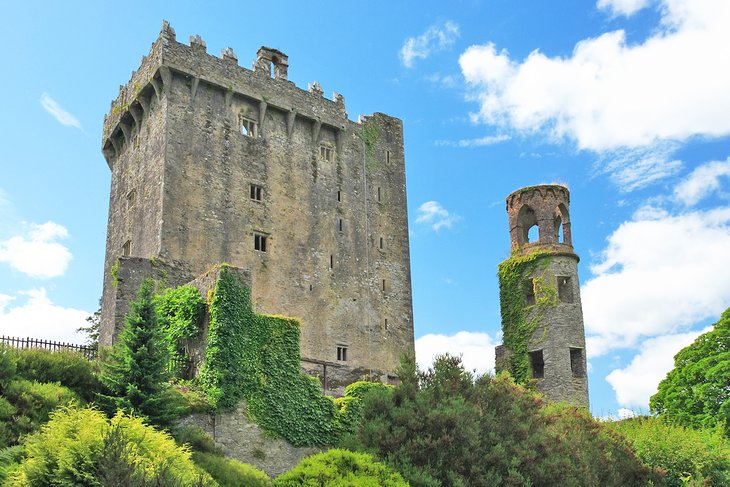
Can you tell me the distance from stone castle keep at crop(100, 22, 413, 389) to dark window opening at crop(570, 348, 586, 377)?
7.71 metres

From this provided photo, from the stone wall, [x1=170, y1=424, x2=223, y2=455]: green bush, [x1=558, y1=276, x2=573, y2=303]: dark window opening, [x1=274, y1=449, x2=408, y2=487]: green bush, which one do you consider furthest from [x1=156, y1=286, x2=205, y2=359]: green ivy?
[x1=558, y1=276, x2=573, y2=303]: dark window opening

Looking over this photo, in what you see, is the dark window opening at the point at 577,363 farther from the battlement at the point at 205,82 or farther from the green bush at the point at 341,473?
the green bush at the point at 341,473

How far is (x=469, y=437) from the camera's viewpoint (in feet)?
67.7

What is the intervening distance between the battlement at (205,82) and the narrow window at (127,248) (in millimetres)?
5038

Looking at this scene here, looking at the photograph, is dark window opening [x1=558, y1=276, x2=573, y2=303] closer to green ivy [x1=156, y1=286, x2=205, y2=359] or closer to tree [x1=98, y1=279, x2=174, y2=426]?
green ivy [x1=156, y1=286, x2=205, y2=359]

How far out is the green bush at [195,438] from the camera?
64.3ft

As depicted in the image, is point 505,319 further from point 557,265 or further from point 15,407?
point 15,407

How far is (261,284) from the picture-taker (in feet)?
115

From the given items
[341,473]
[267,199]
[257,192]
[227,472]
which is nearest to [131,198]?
[257,192]

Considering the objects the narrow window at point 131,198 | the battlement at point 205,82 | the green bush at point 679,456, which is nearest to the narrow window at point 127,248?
the narrow window at point 131,198

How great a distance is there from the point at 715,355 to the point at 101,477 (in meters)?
35.4

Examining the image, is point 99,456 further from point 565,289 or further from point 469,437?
point 565,289

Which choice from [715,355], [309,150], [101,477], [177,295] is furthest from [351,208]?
[101,477]

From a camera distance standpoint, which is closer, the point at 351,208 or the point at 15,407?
the point at 15,407
